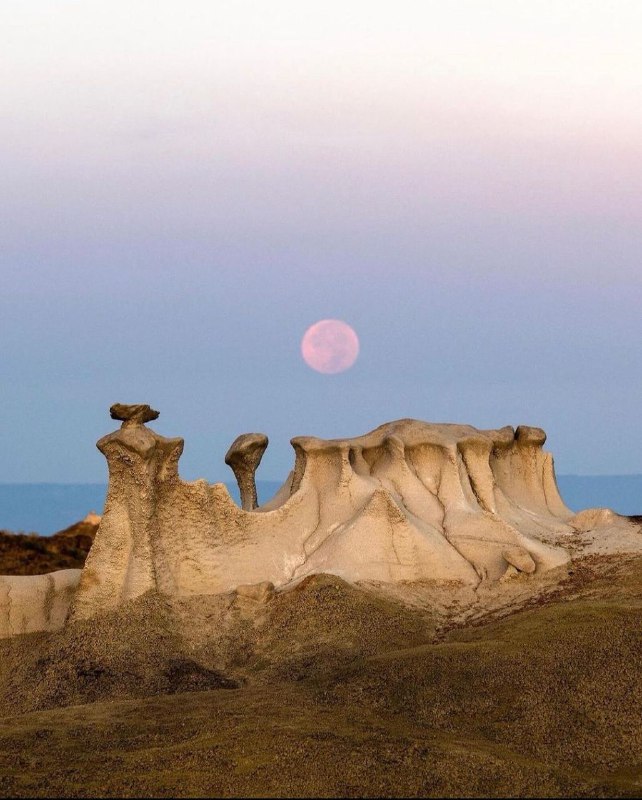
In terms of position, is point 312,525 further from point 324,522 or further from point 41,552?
point 41,552

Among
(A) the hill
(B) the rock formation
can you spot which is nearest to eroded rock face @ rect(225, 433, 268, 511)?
(B) the rock formation

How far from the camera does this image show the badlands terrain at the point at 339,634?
8906mm

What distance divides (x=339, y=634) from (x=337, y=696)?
263 cm

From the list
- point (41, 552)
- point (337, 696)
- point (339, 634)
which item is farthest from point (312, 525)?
point (41, 552)

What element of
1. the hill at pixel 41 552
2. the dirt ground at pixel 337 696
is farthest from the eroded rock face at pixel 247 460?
the hill at pixel 41 552

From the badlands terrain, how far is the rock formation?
0.10 ft

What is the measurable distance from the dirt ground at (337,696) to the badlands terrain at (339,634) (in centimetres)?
3

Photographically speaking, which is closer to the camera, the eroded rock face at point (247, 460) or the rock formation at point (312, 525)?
the rock formation at point (312, 525)

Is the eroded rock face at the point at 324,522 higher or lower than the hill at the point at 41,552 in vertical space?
→ lower

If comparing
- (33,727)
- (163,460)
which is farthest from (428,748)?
(163,460)

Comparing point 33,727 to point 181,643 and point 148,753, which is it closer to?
point 148,753

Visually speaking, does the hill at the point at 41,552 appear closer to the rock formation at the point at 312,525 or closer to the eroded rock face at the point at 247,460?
the eroded rock face at the point at 247,460

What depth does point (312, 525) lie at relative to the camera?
1620 centimetres

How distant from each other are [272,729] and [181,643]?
4.84 metres
